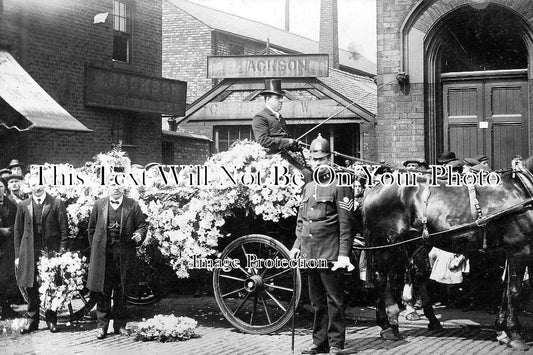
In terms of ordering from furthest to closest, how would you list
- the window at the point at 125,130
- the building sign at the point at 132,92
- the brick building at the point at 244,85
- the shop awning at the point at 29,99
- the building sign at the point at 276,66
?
the brick building at the point at 244,85 → the building sign at the point at 276,66 → the window at the point at 125,130 → the building sign at the point at 132,92 → the shop awning at the point at 29,99

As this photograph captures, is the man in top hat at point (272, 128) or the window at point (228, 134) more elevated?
the window at point (228, 134)

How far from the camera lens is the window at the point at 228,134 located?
24.1 m

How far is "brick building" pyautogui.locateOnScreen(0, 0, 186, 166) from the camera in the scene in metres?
14.1

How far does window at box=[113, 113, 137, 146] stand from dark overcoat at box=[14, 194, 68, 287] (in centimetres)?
963

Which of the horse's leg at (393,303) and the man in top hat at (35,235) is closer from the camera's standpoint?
the horse's leg at (393,303)

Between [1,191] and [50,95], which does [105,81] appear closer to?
[50,95]

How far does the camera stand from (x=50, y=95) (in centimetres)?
1565

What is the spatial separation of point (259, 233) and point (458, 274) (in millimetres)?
2787

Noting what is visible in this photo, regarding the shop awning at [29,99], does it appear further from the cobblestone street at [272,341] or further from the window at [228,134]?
the window at [228,134]

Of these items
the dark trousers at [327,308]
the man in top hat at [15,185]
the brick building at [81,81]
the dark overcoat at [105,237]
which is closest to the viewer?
the dark trousers at [327,308]

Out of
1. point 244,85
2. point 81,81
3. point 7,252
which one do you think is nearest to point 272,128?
point 7,252

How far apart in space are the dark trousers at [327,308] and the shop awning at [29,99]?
25.7ft

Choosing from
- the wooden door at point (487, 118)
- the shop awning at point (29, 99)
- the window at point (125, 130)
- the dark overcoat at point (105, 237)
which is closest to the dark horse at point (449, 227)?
the dark overcoat at point (105, 237)

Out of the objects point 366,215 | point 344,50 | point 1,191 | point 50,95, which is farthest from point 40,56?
point 344,50
